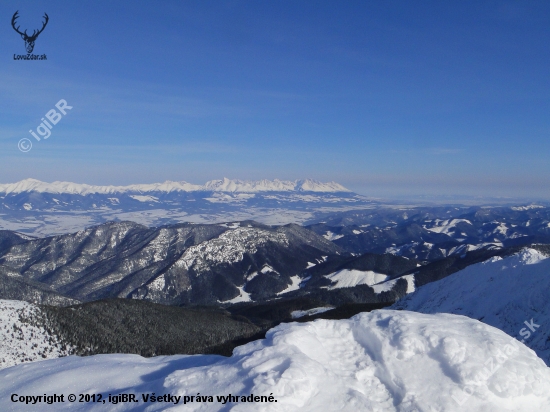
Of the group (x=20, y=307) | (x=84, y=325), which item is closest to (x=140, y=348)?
(x=84, y=325)

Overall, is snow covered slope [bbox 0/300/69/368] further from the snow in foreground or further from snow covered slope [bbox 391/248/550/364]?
snow covered slope [bbox 391/248/550/364]

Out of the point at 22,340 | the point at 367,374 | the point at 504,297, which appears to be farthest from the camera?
the point at 504,297

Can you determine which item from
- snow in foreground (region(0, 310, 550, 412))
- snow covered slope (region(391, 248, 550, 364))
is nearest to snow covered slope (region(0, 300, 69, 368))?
snow in foreground (region(0, 310, 550, 412))

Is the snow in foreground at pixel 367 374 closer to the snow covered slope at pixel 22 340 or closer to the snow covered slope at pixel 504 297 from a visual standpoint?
the snow covered slope at pixel 504 297

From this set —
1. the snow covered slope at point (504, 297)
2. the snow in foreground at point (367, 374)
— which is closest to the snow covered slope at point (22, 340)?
the snow in foreground at point (367, 374)

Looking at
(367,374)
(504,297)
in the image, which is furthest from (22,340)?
(504,297)

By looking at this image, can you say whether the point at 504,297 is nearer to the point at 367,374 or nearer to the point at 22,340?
the point at 367,374
